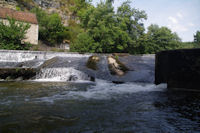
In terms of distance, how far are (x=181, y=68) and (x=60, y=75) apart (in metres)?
5.56

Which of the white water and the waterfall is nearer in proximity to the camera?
the waterfall

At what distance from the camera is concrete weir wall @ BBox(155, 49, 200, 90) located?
432 centimetres

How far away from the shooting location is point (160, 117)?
2.49 metres

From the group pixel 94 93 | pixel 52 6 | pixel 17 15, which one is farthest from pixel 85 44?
pixel 52 6

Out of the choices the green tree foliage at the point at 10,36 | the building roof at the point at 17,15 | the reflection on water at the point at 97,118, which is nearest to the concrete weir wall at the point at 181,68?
the reflection on water at the point at 97,118

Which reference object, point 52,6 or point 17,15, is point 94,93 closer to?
point 17,15

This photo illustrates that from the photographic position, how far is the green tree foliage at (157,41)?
1060 inches

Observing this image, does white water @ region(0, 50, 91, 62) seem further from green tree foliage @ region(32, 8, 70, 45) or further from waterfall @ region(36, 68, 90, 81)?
green tree foliage @ region(32, 8, 70, 45)

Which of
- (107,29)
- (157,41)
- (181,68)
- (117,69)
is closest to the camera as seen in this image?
(181,68)

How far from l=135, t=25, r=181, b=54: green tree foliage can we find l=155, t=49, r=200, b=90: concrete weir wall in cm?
2190

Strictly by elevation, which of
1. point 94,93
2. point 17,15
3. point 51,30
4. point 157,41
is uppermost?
point 17,15

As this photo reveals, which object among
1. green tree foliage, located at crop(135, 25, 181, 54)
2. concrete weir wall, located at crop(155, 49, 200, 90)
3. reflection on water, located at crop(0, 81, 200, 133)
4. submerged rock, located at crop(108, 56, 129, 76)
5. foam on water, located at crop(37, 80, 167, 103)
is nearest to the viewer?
reflection on water, located at crop(0, 81, 200, 133)

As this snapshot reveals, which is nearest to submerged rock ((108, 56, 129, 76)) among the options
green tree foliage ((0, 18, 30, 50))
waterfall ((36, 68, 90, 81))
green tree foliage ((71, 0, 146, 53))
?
waterfall ((36, 68, 90, 81))

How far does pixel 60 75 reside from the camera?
803cm
